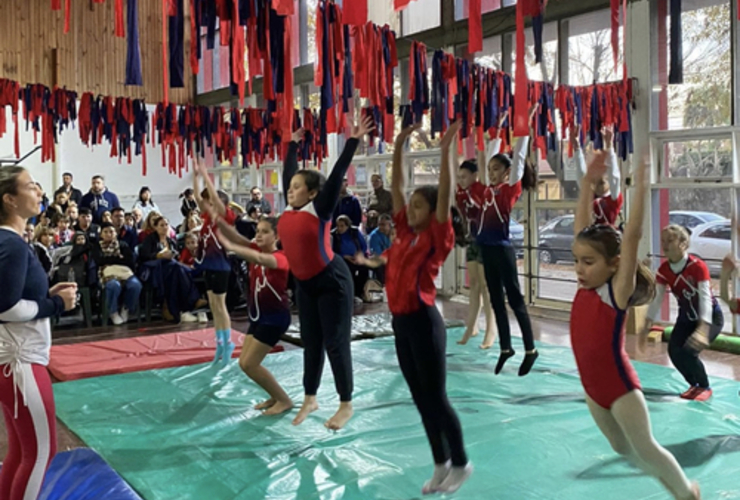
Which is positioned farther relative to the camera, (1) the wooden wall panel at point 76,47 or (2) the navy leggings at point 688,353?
(1) the wooden wall panel at point 76,47

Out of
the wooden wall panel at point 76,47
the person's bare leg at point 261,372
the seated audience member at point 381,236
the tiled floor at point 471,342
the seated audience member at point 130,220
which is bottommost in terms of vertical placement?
the tiled floor at point 471,342

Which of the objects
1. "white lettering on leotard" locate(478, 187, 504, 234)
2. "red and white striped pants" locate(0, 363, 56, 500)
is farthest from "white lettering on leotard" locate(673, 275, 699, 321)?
"red and white striped pants" locate(0, 363, 56, 500)

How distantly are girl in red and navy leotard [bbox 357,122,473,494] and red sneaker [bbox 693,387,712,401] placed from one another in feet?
7.95

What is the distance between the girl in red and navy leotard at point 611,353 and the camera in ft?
8.33

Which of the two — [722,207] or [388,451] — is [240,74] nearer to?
[388,451]

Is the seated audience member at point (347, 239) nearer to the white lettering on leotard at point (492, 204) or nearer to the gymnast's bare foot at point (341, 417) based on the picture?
the white lettering on leotard at point (492, 204)

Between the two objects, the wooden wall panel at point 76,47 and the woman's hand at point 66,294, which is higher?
the wooden wall panel at point 76,47

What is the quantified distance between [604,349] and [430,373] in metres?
0.69

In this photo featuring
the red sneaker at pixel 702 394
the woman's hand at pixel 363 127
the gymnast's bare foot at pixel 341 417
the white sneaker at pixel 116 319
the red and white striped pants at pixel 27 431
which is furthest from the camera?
the white sneaker at pixel 116 319

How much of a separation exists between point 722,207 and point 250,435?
5.61m

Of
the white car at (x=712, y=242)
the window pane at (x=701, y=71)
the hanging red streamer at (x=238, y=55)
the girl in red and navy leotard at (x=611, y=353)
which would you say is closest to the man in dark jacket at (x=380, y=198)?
the window pane at (x=701, y=71)

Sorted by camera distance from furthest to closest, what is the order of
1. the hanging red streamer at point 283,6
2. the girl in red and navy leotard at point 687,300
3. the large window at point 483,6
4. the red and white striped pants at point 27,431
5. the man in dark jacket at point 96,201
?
the man in dark jacket at point 96,201
the large window at point 483,6
the girl in red and navy leotard at point 687,300
the hanging red streamer at point 283,6
the red and white striped pants at point 27,431

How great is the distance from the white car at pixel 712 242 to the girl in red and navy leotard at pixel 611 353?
515cm

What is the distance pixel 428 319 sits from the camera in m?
2.90
